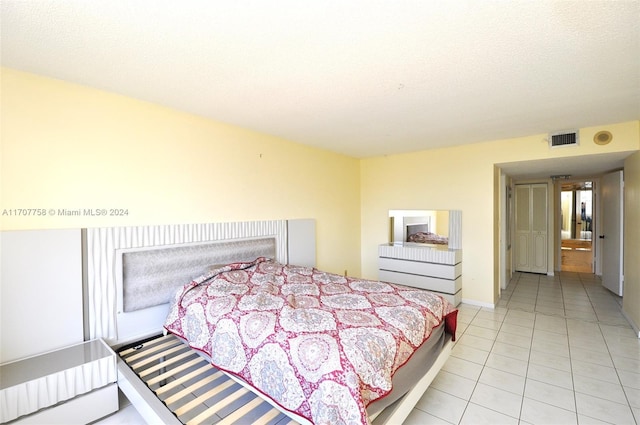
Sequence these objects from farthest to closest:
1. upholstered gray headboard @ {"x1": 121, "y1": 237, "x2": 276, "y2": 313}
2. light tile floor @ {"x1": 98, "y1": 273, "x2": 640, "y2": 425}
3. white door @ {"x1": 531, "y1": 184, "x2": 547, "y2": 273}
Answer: white door @ {"x1": 531, "y1": 184, "x2": 547, "y2": 273} → upholstered gray headboard @ {"x1": 121, "y1": 237, "x2": 276, "y2": 313} → light tile floor @ {"x1": 98, "y1": 273, "x2": 640, "y2": 425}

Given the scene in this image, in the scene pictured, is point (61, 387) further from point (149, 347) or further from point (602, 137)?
point (602, 137)

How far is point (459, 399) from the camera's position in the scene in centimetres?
213

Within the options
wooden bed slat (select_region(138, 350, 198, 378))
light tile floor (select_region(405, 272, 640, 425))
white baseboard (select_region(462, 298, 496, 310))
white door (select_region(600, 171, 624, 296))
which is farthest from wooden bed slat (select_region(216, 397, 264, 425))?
white door (select_region(600, 171, 624, 296))

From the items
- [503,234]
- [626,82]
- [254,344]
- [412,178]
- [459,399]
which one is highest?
[626,82]

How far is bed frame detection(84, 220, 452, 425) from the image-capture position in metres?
1.80

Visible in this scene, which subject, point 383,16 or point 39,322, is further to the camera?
point 39,322

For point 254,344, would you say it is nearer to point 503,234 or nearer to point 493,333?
point 493,333

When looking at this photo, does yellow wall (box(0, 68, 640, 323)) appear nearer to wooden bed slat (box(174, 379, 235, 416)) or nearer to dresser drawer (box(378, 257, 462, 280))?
dresser drawer (box(378, 257, 462, 280))

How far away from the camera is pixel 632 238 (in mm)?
3406

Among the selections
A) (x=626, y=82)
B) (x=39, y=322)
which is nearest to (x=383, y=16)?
(x=626, y=82)

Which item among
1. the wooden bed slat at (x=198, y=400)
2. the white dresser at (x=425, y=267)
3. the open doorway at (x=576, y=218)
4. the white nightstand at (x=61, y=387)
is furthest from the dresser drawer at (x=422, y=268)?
the open doorway at (x=576, y=218)

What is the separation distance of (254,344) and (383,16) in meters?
2.01

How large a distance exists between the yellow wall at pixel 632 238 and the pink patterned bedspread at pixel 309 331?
2.63m

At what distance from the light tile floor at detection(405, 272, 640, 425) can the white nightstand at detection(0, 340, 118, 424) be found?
2.08 m
